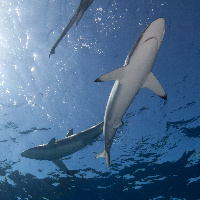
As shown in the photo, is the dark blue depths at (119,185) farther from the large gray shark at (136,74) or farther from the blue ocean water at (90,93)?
the large gray shark at (136,74)

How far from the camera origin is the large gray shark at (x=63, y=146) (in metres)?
7.00

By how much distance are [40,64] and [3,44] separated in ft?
6.28

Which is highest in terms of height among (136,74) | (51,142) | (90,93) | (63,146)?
(90,93)

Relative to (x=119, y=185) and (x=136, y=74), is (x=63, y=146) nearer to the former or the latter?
(x=136, y=74)

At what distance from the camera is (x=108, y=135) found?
4.77 m

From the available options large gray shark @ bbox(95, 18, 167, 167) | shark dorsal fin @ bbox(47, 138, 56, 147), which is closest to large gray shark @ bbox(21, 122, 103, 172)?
shark dorsal fin @ bbox(47, 138, 56, 147)

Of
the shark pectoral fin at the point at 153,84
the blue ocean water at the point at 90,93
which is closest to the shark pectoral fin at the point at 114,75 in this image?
the shark pectoral fin at the point at 153,84

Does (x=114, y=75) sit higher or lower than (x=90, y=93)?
lower

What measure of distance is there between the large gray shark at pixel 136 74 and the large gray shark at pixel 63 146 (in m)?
2.58

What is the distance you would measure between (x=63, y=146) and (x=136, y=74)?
18.8 feet

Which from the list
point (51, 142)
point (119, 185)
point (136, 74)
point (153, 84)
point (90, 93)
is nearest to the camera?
point (136, 74)

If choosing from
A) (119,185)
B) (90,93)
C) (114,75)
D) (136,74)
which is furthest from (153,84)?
(119,185)

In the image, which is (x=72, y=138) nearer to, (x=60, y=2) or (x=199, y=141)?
(x=60, y=2)

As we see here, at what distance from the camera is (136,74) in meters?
3.54
